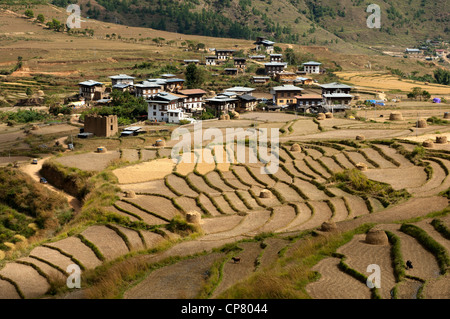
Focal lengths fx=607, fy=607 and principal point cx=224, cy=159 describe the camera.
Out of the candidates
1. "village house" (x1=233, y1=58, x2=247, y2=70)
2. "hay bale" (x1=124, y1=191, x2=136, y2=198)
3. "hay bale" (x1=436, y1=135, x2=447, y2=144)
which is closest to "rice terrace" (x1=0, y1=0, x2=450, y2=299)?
"hay bale" (x1=124, y1=191, x2=136, y2=198)

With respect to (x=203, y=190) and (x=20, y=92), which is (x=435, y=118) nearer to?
(x=203, y=190)

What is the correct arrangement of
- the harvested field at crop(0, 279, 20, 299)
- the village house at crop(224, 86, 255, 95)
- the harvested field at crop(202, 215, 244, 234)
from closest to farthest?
the harvested field at crop(0, 279, 20, 299), the harvested field at crop(202, 215, 244, 234), the village house at crop(224, 86, 255, 95)

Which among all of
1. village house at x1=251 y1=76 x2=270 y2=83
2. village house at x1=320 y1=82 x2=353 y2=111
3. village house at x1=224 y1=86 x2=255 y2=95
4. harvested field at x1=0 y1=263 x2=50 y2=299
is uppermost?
village house at x1=251 y1=76 x2=270 y2=83

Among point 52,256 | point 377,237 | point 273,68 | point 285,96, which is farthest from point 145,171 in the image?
point 273,68

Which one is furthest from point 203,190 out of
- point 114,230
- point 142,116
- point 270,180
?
point 142,116

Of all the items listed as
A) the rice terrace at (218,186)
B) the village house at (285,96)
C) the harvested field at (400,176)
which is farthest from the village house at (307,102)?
the harvested field at (400,176)

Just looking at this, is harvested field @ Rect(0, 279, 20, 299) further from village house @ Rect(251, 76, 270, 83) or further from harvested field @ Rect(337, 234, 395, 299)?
village house @ Rect(251, 76, 270, 83)

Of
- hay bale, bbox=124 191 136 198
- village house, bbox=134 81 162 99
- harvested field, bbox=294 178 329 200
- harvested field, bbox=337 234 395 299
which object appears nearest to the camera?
harvested field, bbox=337 234 395 299
